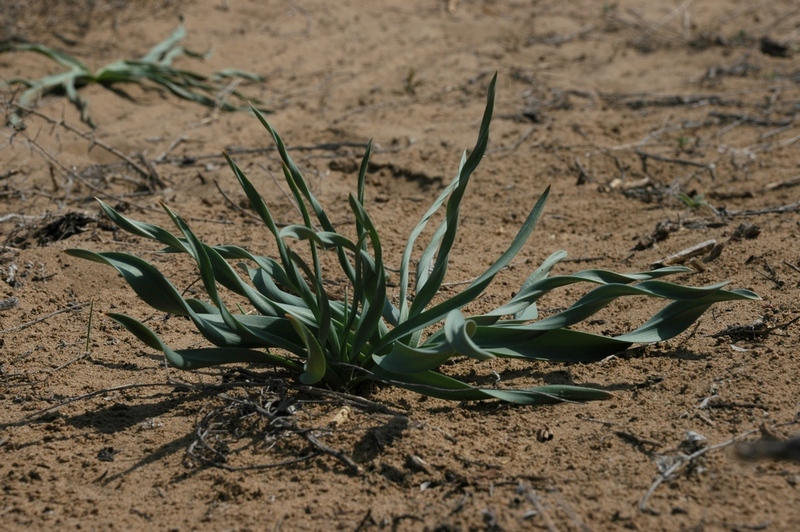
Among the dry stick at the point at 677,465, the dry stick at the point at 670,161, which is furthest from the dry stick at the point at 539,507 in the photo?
the dry stick at the point at 670,161

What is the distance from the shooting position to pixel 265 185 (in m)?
4.04

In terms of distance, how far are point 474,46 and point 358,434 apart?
181 inches

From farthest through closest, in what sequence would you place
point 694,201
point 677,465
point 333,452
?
point 694,201 < point 333,452 < point 677,465

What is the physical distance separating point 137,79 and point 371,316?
3.87 m

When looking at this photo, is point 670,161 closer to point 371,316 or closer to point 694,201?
point 694,201

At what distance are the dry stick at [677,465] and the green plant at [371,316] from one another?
0.32 m

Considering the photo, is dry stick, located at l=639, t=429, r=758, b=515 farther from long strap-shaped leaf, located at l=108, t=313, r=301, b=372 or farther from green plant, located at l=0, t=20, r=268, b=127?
green plant, located at l=0, t=20, r=268, b=127

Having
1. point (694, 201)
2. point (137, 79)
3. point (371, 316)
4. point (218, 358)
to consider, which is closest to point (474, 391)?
point (371, 316)

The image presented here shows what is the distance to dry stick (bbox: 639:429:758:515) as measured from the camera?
1818 millimetres

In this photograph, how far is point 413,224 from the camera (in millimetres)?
3729

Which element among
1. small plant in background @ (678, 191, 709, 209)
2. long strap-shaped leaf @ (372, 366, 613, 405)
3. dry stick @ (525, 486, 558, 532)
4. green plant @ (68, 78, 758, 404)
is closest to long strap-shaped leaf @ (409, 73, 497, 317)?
green plant @ (68, 78, 758, 404)

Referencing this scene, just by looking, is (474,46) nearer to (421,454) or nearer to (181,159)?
(181,159)

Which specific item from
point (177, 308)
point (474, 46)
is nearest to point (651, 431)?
point (177, 308)

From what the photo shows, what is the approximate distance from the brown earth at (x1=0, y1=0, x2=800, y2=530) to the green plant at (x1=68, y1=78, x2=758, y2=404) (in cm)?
9
